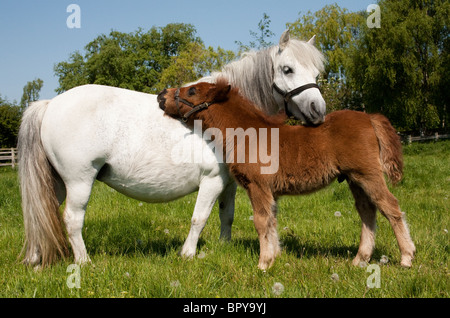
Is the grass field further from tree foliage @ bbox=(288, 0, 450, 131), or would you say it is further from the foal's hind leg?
tree foliage @ bbox=(288, 0, 450, 131)

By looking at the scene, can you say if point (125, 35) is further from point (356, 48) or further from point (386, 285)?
point (386, 285)

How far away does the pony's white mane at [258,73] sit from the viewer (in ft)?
12.9

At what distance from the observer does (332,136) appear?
3406 millimetres

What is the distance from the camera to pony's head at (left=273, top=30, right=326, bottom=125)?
3.53m

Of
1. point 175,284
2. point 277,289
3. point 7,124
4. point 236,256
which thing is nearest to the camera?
point 277,289

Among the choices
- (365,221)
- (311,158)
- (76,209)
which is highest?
(311,158)

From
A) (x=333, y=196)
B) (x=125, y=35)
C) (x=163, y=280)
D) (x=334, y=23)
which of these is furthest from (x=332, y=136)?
(x=125, y=35)

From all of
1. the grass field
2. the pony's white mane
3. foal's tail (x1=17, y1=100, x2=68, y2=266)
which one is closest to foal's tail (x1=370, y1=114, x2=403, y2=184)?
the grass field

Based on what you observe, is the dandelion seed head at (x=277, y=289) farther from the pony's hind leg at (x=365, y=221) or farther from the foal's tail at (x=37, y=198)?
the foal's tail at (x=37, y=198)

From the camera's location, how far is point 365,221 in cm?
381

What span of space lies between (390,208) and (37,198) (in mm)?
3328

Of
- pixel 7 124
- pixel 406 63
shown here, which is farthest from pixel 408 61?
pixel 7 124

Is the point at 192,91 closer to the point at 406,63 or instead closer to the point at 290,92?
the point at 290,92

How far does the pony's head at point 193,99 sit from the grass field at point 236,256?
4.72ft
